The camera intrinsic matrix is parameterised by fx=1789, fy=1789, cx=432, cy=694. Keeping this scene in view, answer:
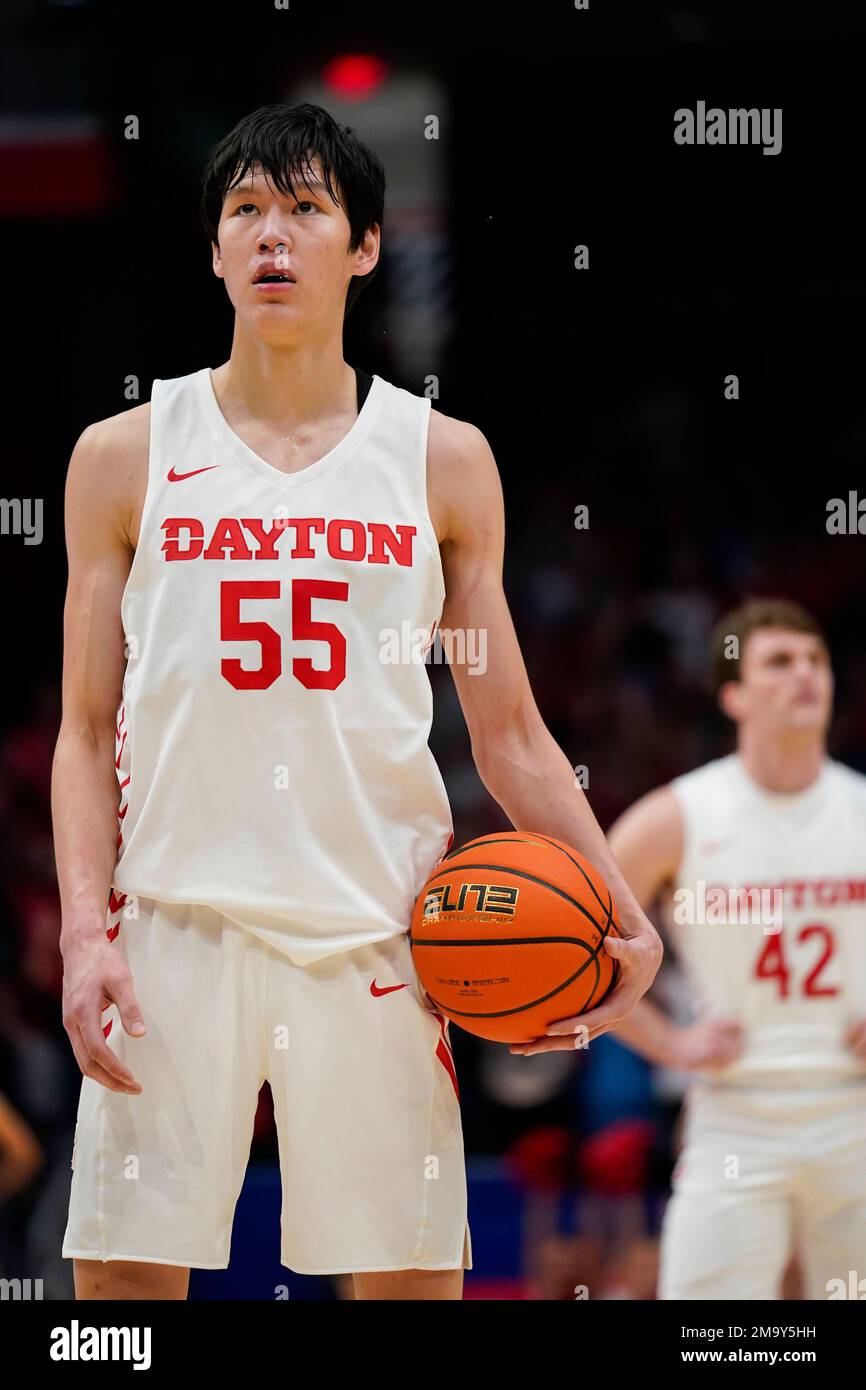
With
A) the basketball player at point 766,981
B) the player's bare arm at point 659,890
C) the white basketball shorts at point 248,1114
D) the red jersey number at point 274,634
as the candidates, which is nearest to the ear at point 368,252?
the red jersey number at point 274,634

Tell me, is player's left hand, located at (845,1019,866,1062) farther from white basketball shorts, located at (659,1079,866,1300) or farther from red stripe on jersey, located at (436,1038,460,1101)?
red stripe on jersey, located at (436,1038,460,1101)

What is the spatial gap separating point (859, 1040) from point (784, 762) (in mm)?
988

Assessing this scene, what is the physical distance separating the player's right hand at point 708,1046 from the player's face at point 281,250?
292 cm

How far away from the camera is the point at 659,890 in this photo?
237 inches

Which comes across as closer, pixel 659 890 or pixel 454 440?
pixel 454 440

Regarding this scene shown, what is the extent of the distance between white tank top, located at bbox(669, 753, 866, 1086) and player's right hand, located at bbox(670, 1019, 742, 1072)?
0.13 feet

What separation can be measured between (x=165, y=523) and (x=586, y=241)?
2094 mm

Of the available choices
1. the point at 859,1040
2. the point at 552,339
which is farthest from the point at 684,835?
the point at 552,339

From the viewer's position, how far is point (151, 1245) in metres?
3.10

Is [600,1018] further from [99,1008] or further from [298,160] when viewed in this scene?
[298,160]

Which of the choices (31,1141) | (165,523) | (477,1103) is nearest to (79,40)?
(165,523)

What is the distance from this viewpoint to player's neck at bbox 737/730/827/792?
5.89m
